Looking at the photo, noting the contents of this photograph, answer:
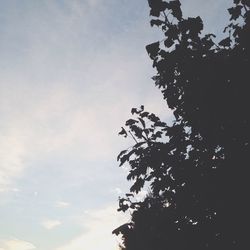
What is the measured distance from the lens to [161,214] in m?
3.93

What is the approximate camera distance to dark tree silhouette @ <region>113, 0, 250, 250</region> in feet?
11.2

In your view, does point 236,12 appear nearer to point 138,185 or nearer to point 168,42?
point 168,42

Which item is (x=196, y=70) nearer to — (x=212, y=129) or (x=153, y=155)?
(x=212, y=129)

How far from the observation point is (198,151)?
3.83 m

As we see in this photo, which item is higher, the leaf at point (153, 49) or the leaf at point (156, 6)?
the leaf at point (156, 6)

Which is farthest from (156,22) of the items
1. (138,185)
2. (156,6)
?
(138,185)

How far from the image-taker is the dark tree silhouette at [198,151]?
3.43 meters

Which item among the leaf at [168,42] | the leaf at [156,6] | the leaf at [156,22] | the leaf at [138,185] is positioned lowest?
the leaf at [138,185]

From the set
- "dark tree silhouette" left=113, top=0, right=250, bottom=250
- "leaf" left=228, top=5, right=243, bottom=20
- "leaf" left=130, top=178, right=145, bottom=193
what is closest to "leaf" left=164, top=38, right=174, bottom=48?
"dark tree silhouette" left=113, top=0, right=250, bottom=250

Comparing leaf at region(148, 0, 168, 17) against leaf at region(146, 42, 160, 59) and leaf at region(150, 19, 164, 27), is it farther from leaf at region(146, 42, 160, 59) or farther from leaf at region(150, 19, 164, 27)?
leaf at region(146, 42, 160, 59)

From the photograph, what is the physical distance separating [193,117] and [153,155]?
0.72 metres

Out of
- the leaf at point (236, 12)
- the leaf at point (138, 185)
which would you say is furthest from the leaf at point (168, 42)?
the leaf at point (138, 185)

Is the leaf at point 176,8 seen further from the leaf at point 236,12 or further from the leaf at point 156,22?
the leaf at point 236,12

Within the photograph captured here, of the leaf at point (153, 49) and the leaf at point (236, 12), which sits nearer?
the leaf at point (153, 49)
